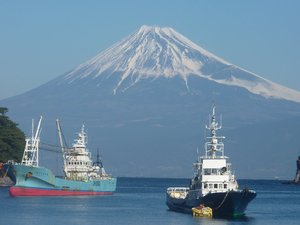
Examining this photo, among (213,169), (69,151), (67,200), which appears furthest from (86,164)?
(213,169)

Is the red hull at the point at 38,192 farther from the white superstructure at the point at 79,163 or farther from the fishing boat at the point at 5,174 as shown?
the fishing boat at the point at 5,174

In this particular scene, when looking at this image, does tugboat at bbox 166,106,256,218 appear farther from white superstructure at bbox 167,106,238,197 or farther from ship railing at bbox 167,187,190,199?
ship railing at bbox 167,187,190,199

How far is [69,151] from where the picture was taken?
168 m

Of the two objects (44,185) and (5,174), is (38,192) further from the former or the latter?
(5,174)

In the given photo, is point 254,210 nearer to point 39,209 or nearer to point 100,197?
point 39,209

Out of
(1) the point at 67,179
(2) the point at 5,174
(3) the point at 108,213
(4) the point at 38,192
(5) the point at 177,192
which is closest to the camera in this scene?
(3) the point at 108,213

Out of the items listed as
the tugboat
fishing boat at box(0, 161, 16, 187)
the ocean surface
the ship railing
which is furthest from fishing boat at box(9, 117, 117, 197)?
the tugboat

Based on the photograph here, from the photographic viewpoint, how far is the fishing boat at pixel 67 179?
158 m

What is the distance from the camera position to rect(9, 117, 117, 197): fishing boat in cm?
15800

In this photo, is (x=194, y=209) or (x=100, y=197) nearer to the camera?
(x=194, y=209)

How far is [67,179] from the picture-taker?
164m

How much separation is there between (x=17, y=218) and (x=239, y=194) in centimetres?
1985

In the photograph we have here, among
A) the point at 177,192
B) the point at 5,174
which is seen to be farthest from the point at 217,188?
the point at 5,174

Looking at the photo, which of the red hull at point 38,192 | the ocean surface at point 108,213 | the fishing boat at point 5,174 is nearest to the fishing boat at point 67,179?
the red hull at point 38,192
